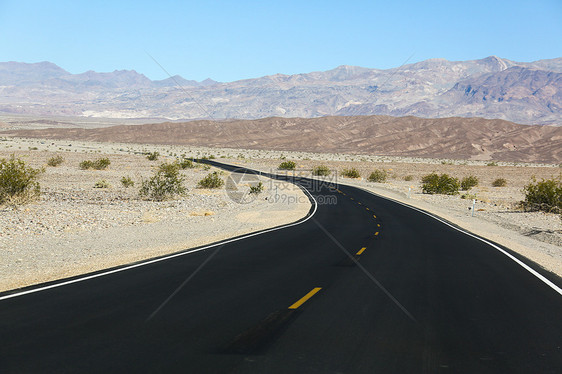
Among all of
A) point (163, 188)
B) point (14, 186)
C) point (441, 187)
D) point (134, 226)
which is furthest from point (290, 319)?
point (441, 187)

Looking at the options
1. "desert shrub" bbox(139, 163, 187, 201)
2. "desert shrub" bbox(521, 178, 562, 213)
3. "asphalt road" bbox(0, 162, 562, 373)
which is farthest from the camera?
"desert shrub" bbox(521, 178, 562, 213)

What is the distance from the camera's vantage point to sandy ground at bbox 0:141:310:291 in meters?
11.9

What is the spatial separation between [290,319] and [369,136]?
16740 centimetres

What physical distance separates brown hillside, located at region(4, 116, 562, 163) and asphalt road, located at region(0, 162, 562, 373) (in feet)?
434

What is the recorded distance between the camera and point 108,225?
1895 cm

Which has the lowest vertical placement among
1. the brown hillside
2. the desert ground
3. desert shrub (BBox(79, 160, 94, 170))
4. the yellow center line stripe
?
the desert ground

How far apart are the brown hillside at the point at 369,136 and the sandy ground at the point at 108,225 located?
11855 centimetres

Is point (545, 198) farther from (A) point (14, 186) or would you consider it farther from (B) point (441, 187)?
(A) point (14, 186)

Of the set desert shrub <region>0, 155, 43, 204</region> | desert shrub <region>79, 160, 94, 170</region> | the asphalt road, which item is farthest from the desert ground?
desert shrub <region>79, 160, 94, 170</region>

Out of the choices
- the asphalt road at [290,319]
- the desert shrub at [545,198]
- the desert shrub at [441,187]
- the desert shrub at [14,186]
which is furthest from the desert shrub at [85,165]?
the asphalt road at [290,319]

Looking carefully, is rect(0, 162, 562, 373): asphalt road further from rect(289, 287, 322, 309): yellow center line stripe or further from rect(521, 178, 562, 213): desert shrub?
rect(521, 178, 562, 213): desert shrub

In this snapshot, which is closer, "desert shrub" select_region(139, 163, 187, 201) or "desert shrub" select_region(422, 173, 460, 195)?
"desert shrub" select_region(139, 163, 187, 201)

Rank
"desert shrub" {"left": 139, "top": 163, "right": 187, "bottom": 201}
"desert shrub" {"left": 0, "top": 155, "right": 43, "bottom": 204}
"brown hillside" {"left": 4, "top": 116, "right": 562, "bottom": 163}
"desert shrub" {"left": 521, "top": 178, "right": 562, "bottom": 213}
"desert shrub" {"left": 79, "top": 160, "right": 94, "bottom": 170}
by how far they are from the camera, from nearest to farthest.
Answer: "desert shrub" {"left": 0, "top": 155, "right": 43, "bottom": 204}
"desert shrub" {"left": 139, "top": 163, "right": 187, "bottom": 201}
"desert shrub" {"left": 521, "top": 178, "right": 562, "bottom": 213}
"desert shrub" {"left": 79, "top": 160, "right": 94, "bottom": 170}
"brown hillside" {"left": 4, "top": 116, "right": 562, "bottom": 163}

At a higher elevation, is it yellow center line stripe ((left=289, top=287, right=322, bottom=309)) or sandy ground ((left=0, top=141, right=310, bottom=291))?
yellow center line stripe ((left=289, top=287, right=322, bottom=309))
